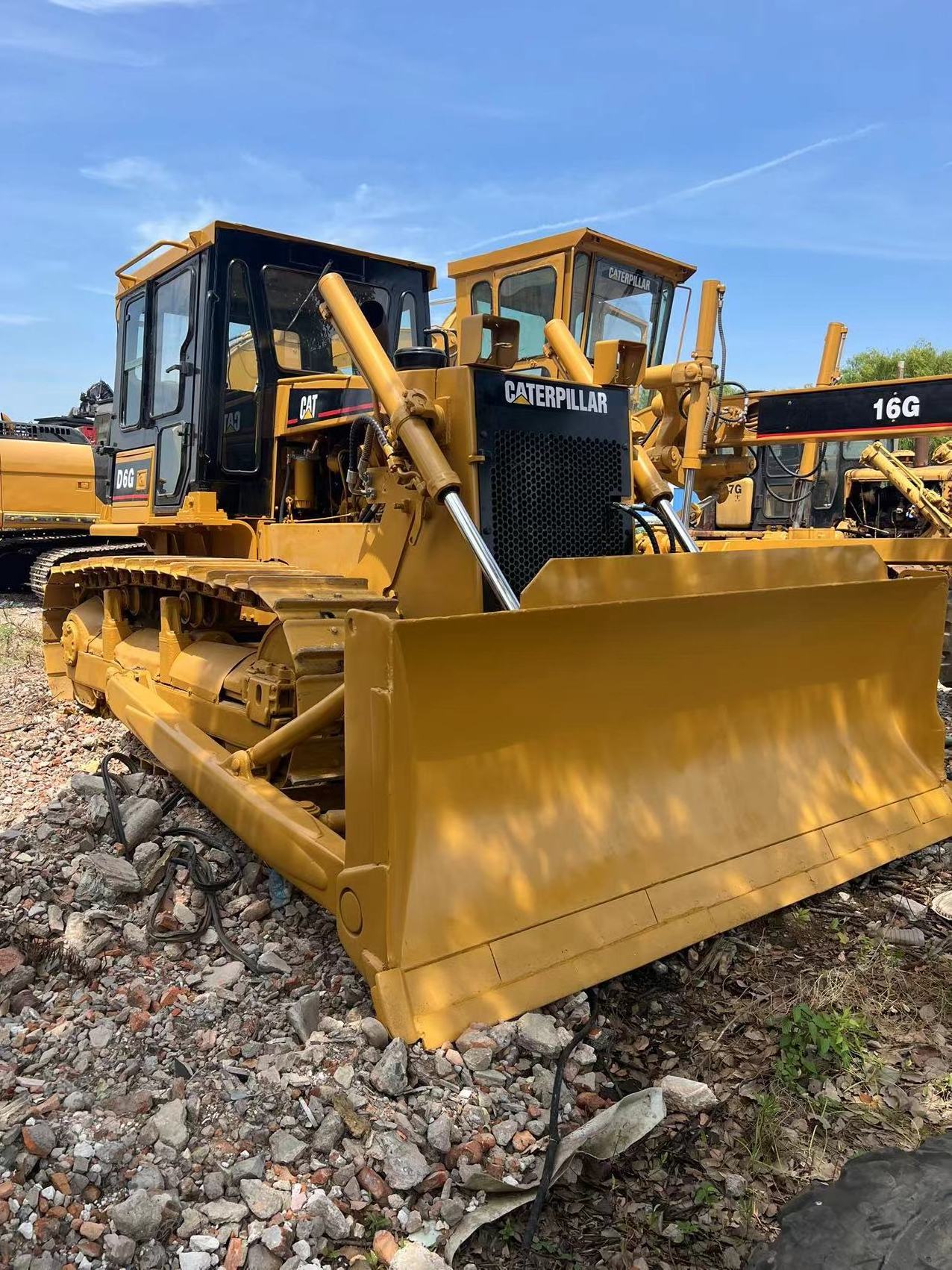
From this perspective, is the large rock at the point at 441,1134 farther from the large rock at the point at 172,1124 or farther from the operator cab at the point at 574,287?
the operator cab at the point at 574,287

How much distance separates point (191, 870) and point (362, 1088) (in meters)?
1.45

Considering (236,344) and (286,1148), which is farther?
(236,344)

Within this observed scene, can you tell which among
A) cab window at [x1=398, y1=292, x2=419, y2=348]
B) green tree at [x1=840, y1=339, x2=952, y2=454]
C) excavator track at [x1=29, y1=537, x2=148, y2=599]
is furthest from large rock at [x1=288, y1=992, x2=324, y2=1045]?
green tree at [x1=840, y1=339, x2=952, y2=454]

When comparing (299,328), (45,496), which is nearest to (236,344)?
(299,328)

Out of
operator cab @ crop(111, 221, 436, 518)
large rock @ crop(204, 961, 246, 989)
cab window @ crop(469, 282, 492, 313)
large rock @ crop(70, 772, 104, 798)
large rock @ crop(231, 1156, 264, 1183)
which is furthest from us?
cab window @ crop(469, 282, 492, 313)

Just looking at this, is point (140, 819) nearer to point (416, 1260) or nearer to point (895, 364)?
point (416, 1260)

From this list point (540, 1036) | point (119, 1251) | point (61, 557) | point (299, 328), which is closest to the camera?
point (119, 1251)

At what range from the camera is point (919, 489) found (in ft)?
34.8

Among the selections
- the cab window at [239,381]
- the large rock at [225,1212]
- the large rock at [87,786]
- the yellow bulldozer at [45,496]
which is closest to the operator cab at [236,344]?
the cab window at [239,381]

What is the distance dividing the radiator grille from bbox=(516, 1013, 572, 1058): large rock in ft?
5.74

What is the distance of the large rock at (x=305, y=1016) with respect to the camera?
2572mm

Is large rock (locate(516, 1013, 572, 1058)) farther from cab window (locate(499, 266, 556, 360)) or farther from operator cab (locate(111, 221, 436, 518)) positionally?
cab window (locate(499, 266, 556, 360))

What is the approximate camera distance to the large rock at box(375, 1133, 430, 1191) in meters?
2.10

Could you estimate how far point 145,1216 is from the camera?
1.94 metres
